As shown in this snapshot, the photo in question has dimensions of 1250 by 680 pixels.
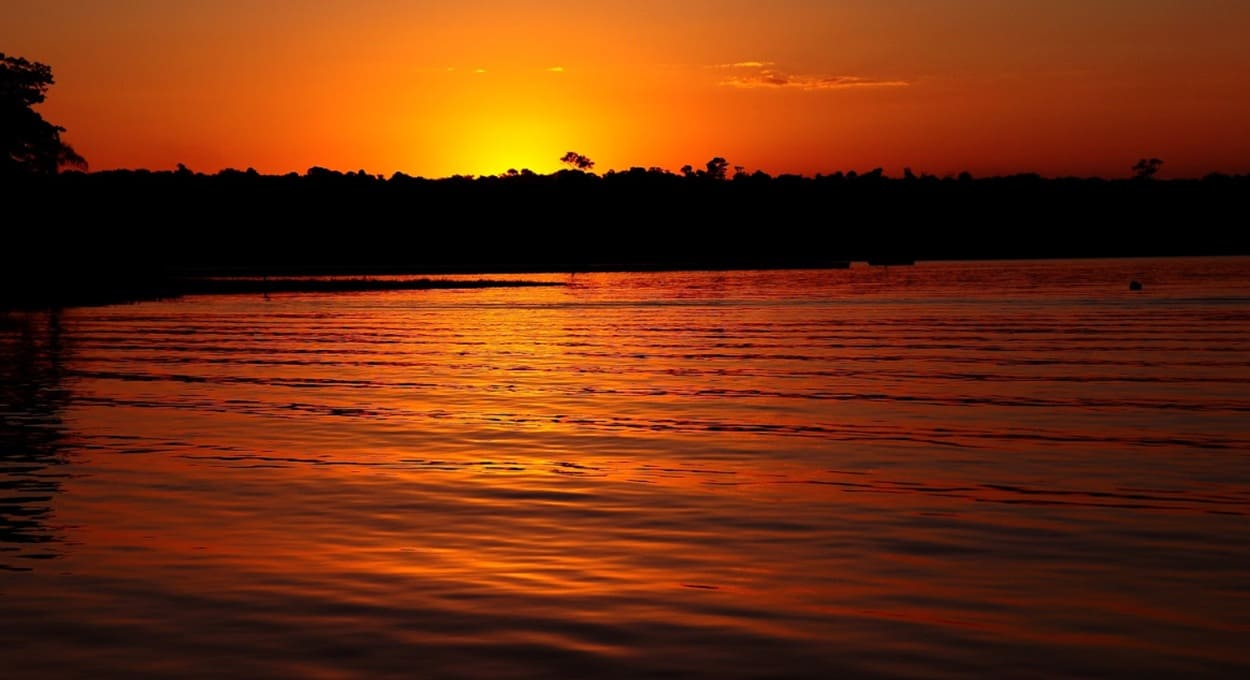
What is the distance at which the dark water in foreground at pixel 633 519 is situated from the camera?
43.7 ft

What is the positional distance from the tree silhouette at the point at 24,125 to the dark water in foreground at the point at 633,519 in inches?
3431

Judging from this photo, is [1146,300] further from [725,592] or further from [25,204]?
[25,204]

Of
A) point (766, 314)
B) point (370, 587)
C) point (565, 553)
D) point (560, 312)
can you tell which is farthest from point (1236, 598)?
point (560, 312)

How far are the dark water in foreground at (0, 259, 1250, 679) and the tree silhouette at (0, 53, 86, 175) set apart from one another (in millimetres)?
87141

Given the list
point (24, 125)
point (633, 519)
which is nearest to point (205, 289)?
point (24, 125)

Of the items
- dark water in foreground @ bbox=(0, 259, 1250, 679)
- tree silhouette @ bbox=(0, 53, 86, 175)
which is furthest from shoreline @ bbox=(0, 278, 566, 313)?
dark water in foreground @ bbox=(0, 259, 1250, 679)

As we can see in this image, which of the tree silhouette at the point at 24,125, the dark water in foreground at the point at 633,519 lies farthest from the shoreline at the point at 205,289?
the dark water in foreground at the point at 633,519

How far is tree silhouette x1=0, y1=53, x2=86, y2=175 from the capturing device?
124438 millimetres

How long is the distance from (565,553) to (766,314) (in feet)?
214

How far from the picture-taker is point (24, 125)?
4948 inches

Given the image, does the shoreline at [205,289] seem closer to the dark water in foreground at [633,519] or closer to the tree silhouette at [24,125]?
the tree silhouette at [24,125]

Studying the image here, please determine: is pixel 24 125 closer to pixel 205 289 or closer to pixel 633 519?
pixel 205 289

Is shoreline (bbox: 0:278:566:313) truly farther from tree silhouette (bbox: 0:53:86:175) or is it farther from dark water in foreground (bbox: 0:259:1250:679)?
dark water in foreground (bbox: 0:259:1250:679)

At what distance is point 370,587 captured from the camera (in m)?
15.7
